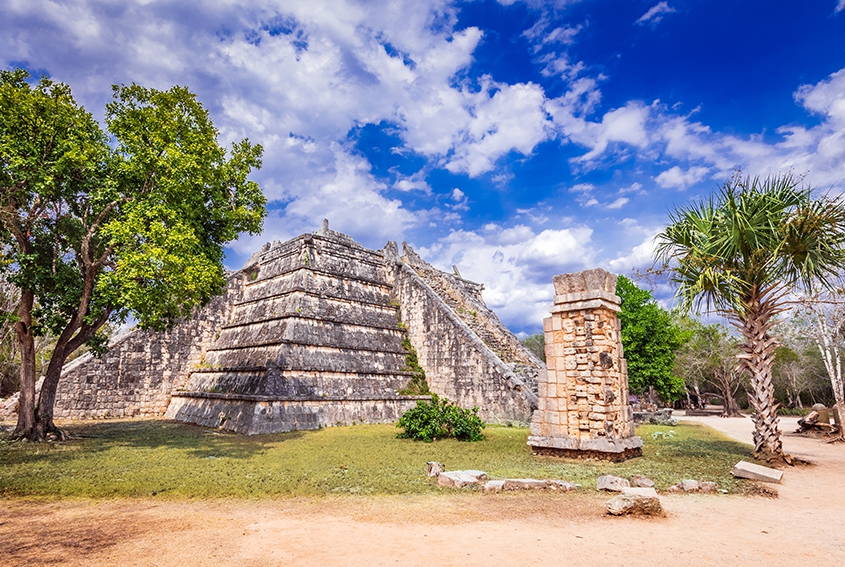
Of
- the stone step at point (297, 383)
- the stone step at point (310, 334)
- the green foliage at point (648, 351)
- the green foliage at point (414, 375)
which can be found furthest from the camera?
the green foliage at point (648, 351)

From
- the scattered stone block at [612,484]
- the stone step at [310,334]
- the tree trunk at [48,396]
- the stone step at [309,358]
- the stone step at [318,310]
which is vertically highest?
the stone step at [318,310]

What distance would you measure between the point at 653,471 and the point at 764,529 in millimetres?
3263

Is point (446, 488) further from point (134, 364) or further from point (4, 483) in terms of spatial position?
point (134, 364)

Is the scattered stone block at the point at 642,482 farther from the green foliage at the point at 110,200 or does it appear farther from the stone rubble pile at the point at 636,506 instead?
the green foliage at the point at 110,200

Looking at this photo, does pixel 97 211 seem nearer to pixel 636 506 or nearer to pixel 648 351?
pixel 636 506

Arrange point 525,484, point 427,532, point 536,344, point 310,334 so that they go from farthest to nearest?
point 536,344
point 310,334
point 525,484
point 427,532

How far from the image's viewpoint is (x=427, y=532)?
511cm

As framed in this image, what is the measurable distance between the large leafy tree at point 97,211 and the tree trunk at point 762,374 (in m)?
12.9

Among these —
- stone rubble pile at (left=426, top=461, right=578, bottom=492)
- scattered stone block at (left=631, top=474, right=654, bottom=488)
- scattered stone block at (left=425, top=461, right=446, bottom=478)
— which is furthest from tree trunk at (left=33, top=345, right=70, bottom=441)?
scattered stone block at (left=631, top=474, right=654, bottom=488)

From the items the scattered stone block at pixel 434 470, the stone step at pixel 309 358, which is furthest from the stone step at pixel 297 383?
the scattered stone block at pixel 434 470

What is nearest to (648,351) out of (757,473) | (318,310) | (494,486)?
(757,473)

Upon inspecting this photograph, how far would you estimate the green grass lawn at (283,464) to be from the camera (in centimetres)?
711

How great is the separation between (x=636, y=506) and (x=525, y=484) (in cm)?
183

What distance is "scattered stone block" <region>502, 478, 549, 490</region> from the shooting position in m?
7.18
